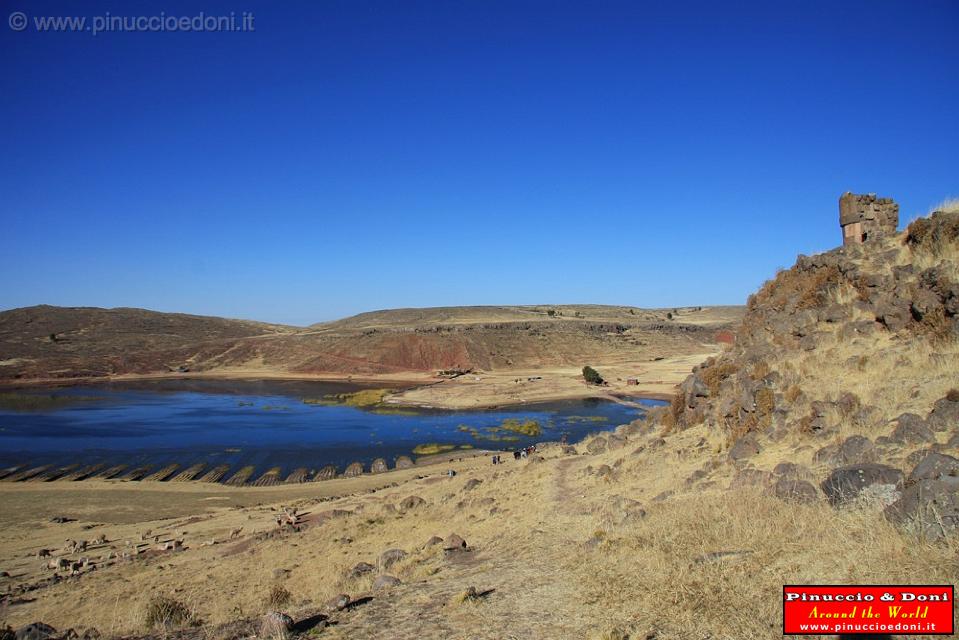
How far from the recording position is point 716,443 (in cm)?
1280

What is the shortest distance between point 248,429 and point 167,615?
39.1 m

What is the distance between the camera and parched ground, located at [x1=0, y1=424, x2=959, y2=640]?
5.40 metres

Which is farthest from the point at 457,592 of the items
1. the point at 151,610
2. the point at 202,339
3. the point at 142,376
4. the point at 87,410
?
the point at 202,339

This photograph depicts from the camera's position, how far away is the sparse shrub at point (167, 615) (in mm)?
8851

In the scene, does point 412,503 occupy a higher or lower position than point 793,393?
lower

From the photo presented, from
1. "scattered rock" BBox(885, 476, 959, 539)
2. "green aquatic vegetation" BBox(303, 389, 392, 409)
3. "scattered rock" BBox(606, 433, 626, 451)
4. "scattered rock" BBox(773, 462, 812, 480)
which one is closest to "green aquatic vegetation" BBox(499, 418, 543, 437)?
"green aquatic vegetation" BBox(303, 389, 392, 409)

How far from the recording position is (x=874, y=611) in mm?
4332

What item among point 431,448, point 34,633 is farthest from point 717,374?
point 431,448

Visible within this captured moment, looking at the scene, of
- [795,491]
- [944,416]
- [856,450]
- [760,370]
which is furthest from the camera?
[760,370]

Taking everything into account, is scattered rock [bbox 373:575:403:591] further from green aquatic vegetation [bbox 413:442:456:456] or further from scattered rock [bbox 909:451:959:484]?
green aquatic vegetation [bbox 413:442:456:456]

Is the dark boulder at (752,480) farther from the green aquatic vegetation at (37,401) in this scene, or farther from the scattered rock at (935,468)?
the green aquatic vegetation at (37,401)

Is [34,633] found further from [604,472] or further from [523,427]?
[523,427]

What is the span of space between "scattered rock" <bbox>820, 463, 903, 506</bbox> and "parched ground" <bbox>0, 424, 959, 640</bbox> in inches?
13.8

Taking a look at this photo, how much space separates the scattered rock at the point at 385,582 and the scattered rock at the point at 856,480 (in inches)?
249
